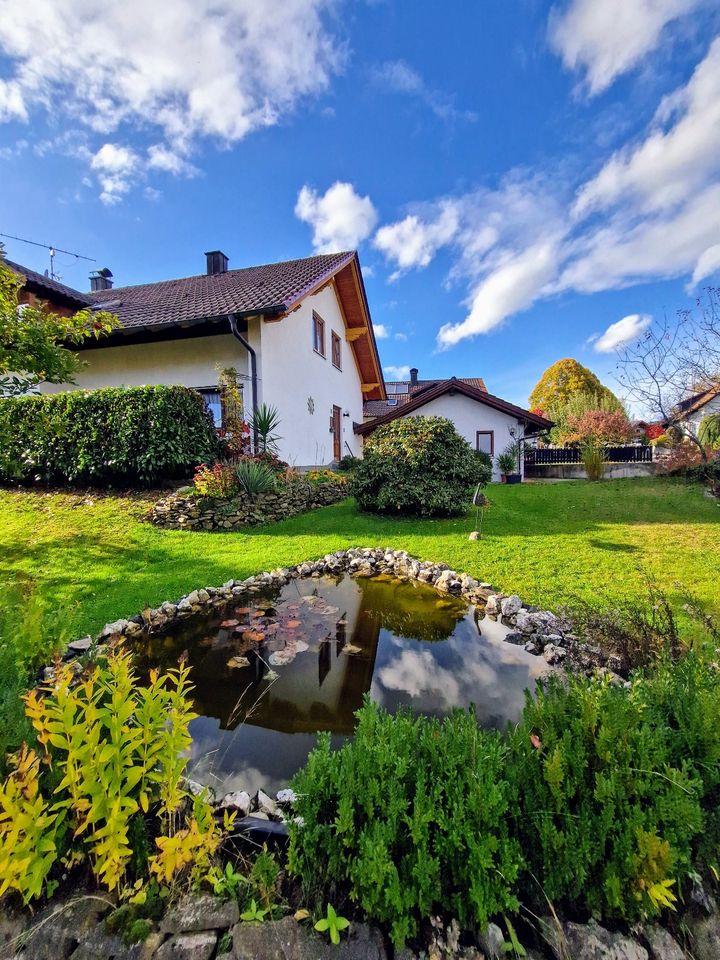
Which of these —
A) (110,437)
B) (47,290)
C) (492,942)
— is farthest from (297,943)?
(47,290)

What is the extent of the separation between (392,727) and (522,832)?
0.56m

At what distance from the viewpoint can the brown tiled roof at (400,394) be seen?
24816mm

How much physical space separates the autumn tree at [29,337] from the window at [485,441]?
15122 mm

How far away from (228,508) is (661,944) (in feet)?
23.8

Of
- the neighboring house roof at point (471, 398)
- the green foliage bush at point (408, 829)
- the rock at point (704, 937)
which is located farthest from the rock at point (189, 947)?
the neighboring house roof at point (471, 398)

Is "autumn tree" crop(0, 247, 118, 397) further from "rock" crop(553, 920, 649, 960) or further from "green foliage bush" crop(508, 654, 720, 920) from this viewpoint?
"rock" crop(553, 920, 649, 960)

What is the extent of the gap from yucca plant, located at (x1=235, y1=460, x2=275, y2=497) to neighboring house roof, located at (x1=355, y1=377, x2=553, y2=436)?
936 centimetres

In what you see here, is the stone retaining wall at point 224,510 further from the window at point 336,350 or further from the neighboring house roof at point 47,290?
the window at point 336,350

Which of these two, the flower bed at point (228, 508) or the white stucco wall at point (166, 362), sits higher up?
the white stucco wall at point (166, 362)

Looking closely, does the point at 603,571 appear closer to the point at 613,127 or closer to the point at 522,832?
the point at 522,832

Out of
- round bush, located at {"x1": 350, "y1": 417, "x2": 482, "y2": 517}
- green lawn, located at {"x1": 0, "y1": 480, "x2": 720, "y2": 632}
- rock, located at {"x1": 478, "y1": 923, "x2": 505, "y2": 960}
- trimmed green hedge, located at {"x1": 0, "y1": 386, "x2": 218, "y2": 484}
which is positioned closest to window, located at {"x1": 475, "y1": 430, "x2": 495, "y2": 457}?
Result: green lawn, located at {"x1": 0, "y1": 480, "x2": 720, "y2": 632}

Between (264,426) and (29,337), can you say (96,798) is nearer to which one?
(29,337)

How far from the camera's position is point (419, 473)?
8156 millimetres

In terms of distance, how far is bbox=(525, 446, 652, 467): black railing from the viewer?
62.1ft
